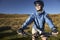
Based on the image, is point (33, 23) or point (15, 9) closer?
point (33, 23)

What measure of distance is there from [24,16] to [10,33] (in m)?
0.28

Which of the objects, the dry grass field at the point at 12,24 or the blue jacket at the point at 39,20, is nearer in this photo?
the blue jacket at the point at 39,20

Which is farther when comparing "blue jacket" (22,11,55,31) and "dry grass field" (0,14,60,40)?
"dry grass field" (0,14,60,40)

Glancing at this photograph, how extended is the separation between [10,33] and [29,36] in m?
0.29

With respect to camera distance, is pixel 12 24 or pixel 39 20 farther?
pixel 12 24

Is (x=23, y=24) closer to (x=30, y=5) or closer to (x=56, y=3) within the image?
(x=30, y=5)

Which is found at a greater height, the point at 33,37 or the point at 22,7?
the point at 22,7

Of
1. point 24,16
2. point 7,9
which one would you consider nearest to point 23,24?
point 24,16

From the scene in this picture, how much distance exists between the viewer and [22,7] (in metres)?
3.00

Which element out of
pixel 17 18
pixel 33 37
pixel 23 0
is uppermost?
pixel 23 0

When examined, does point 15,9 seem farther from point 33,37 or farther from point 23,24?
point 33,37

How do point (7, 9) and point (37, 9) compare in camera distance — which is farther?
point (7, 9)

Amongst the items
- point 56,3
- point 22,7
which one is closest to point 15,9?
point 22,7

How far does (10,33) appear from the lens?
2920 millimetres
